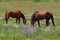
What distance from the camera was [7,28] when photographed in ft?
50.6

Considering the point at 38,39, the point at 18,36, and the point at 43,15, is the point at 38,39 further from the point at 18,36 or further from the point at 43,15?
the point at 43,15

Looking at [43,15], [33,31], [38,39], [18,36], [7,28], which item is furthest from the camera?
[43,15]

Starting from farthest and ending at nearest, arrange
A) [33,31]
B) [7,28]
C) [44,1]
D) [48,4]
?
[44,1]
[48,4]
[7,28]
[33,31]

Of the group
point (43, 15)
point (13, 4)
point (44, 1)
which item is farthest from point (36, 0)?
point (43, 15)

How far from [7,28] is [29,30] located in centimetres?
160

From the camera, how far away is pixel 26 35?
13.7m

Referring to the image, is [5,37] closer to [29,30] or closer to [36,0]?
[29,30]

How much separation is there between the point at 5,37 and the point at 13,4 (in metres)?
21.2

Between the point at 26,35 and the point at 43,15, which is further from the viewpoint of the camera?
the point at 43,15

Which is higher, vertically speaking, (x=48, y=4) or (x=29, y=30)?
(x=29, y=30)

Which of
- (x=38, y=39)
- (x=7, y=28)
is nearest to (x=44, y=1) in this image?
(x=7, y=28)

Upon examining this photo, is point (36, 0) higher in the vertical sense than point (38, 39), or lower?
lower

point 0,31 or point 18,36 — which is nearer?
point 18,36

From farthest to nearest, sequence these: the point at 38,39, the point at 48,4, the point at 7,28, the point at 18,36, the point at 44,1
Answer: the point at 44,1
the point at 48,4
the point at 7,28
the point at 18,36
the point at 38,39
